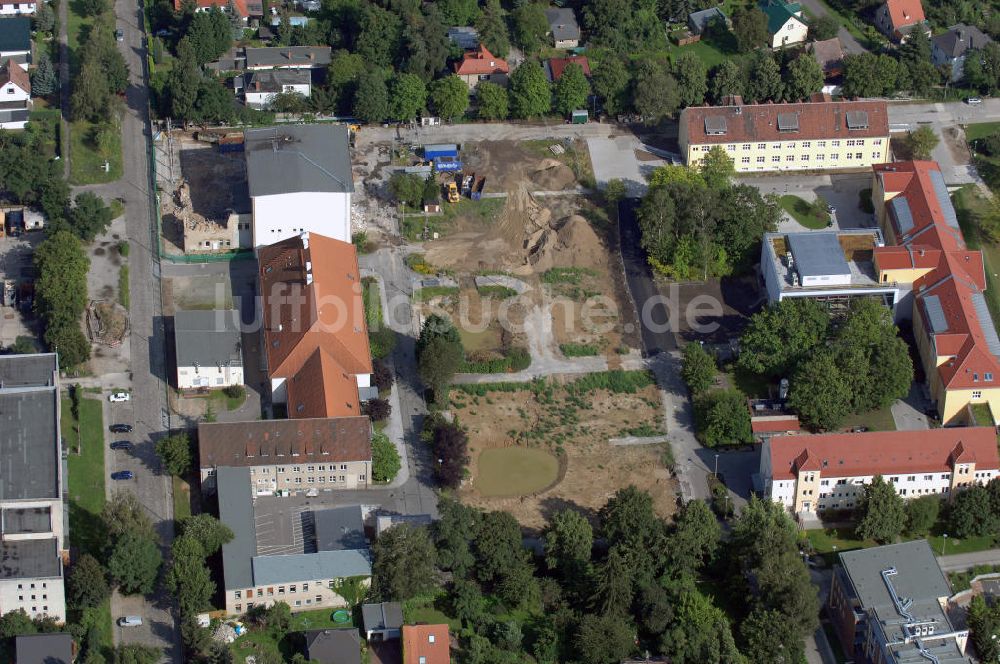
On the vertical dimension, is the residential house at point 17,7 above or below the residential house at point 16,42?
above

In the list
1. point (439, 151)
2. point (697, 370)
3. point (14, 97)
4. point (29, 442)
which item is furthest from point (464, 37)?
point (29, 442)

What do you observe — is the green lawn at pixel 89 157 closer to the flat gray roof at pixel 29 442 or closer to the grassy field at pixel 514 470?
the flat gray roof at pixel 29 442

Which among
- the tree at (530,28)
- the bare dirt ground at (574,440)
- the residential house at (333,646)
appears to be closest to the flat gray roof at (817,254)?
the bare dirt ground at (574,440)

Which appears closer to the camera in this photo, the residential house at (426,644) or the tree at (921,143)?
the residential house at (426,644)

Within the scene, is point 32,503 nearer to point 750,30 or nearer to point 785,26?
point 750,30

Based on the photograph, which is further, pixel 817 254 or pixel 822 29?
pixel 822 29

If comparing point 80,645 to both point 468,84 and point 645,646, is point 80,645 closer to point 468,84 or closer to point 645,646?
point 645,646

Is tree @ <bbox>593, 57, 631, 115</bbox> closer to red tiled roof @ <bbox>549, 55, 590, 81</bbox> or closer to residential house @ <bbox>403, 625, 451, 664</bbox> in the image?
red tiled roof @ <bbox>549, 55, 590, 81</bbox>
